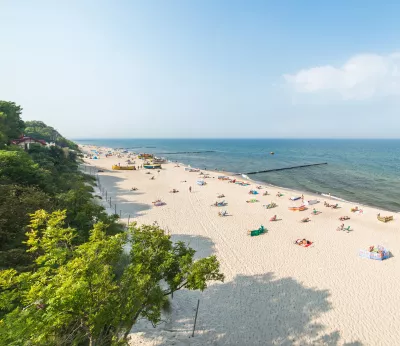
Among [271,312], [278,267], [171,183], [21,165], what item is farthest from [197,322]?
[171,183]

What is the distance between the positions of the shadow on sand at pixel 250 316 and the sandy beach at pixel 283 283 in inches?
1.9

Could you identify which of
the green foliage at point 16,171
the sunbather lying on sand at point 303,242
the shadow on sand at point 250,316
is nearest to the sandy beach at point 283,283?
the shadow on sand at point 250,316

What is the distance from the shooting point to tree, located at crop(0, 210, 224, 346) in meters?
4.53

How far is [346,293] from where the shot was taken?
1370 cm

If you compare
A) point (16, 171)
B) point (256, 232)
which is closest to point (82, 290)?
point (16, 171)

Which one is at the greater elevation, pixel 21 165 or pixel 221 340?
pixel 21 165

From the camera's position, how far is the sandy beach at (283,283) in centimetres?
1081

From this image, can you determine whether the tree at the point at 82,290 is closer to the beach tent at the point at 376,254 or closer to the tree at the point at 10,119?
the beach tent at the point at 376,254

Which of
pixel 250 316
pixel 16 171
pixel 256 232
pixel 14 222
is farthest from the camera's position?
pixel 256 232

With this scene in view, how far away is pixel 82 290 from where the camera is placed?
16.1 ft

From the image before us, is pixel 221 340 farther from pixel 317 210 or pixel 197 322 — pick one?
pixel 317 210

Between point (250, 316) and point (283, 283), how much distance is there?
3.83 meters

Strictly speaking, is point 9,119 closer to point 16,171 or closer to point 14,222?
point 16,171

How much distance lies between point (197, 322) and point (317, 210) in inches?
961
